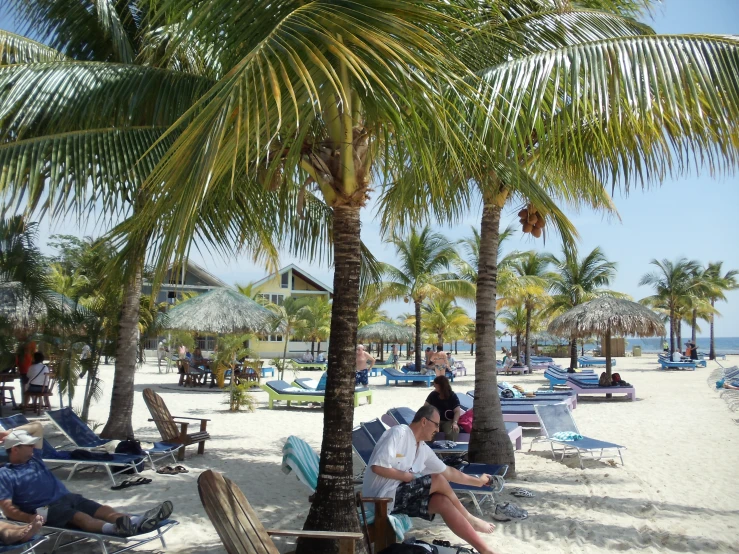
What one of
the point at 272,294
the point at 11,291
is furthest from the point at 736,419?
the point at 272,294

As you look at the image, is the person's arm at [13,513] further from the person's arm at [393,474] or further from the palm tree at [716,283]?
the palm tree at [716,283]

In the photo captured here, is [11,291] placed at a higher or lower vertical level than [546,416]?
higher

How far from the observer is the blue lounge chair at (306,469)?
463 cm

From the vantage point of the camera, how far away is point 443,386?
7891 mm

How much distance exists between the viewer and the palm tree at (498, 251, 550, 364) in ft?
93.3

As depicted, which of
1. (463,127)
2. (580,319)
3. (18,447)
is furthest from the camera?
(580,319)

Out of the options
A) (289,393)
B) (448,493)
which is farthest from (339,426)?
(289,393)

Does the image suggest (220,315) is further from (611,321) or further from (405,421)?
(405,421)

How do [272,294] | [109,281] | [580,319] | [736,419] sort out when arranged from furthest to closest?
[272,294], [580,319], [736,419], [109,281]

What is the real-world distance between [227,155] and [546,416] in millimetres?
7722

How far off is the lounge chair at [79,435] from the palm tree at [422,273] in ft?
62.2

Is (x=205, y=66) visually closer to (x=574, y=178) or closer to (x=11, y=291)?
(x=574, y=178)

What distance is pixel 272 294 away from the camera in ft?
133

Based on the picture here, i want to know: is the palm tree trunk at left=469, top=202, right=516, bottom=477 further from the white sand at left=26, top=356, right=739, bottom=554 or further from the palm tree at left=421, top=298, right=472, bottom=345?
the palm tree at left=421, top=298, right=472, bottom=345
